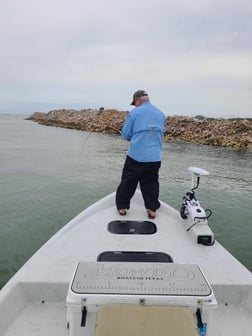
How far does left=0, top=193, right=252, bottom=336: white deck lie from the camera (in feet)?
7.13

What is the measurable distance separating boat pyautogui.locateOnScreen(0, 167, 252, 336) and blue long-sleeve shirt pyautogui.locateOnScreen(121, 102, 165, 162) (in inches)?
27.3

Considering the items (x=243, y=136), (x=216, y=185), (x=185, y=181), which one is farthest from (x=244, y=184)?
(x=243, y=136)

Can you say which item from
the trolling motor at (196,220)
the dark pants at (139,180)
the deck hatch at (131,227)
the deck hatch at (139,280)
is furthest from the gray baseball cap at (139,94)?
the deck hatch at (139,280)

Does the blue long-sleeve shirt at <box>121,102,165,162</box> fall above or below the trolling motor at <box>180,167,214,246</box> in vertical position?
above

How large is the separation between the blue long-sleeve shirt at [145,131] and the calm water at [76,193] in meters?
2.43

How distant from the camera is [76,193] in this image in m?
8.23

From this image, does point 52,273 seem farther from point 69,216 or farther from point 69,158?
point 69,158

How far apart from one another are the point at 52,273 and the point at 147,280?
3.53ft

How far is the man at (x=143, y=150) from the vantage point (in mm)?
3799

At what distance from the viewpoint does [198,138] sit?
79.0 ft

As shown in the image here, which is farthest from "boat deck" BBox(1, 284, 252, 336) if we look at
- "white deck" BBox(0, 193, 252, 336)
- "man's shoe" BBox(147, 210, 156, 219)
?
"man's shoe" BBox(147, 210, 156, 219)

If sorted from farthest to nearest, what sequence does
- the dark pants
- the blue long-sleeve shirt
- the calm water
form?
the calm water, the dark pants, the blue long-sleeve shirt

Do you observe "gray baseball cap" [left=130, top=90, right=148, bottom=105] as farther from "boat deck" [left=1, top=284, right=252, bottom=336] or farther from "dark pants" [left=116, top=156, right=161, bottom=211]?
"boat deck" [left=1, top=284, right=252, bottom=336]

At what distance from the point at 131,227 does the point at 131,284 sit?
189cm
